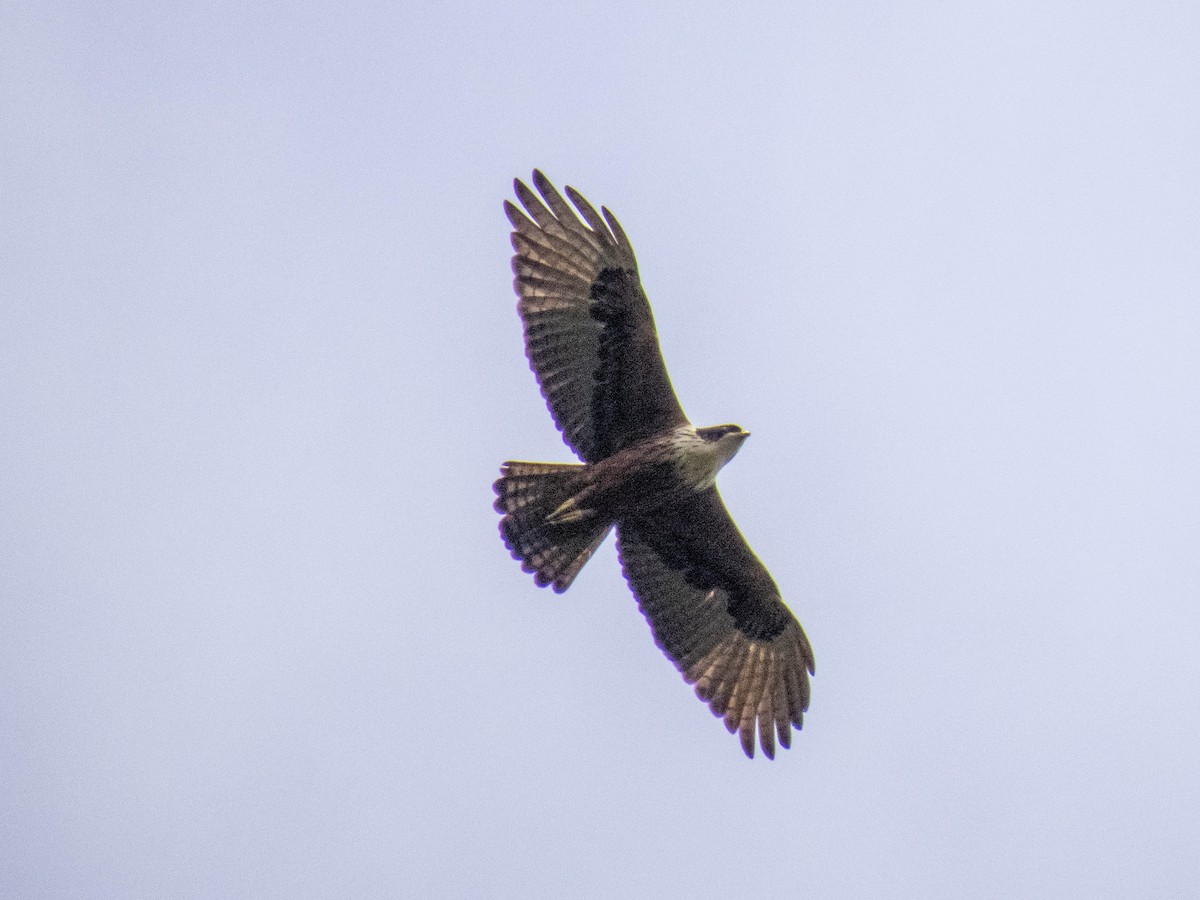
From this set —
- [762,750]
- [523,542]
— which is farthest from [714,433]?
[762,750]

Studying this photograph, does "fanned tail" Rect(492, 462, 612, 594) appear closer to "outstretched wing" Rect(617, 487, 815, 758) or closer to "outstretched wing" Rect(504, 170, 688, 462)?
"outstretched wing" Rect(504, 170, 688, 462)

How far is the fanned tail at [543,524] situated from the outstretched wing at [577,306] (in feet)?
1.39

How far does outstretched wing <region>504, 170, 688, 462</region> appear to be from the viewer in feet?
42.1

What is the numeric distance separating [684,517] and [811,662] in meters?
1.84

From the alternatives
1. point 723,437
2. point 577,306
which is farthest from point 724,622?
point 577,306

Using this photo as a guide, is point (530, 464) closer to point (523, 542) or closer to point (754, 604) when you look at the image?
point (523, 542)

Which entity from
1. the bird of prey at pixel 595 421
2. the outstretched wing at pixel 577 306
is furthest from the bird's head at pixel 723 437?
the outstretched wing at pixel 577 306

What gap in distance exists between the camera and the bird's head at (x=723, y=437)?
1298 centimetres

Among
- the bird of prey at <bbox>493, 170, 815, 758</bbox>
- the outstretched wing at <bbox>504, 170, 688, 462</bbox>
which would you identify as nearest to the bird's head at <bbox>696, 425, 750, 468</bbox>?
the bird of prey at <bbox>493, 170, 815, 758</bbox>

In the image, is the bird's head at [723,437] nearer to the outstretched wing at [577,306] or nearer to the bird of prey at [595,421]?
the bird of prey at [595,421]

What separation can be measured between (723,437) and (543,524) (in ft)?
5.30

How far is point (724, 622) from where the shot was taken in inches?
556

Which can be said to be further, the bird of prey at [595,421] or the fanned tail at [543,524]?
the fanned tail at [543,524]

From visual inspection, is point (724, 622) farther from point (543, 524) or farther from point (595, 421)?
point (595, 421)
